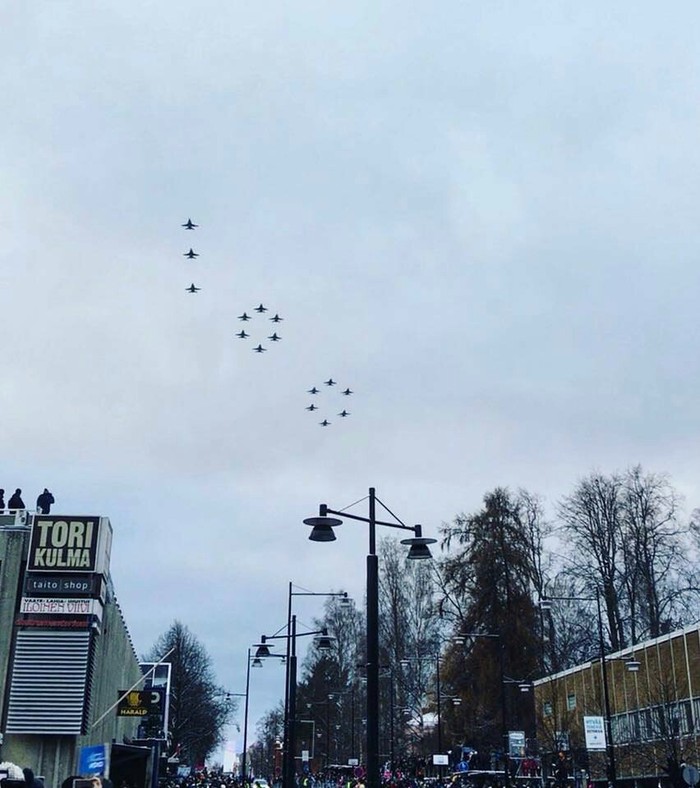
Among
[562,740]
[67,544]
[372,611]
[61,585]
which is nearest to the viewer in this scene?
[372,611]

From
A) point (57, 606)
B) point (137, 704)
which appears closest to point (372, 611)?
point (57, 606)

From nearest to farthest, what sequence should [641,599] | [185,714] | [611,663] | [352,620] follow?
[611,663] → [641,599] → [352,620] → [185,714]

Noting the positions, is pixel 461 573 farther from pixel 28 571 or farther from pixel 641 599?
pixel 28 571

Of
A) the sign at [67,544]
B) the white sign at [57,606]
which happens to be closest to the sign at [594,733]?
the white sign at [57,606]

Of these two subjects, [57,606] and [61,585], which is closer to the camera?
[57,606]

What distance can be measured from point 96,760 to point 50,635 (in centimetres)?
1160

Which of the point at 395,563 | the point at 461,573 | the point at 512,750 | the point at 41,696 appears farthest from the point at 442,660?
the point at 41,696

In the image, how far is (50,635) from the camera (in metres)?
31.4

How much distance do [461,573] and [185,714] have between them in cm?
5084

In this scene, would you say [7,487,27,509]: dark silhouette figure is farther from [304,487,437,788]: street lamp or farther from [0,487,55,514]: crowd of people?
[304,487,437,788]: street lamp

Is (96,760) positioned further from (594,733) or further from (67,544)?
(594,733)

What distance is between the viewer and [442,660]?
68312 mm

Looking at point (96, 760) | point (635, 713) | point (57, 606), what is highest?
point (57, 606)

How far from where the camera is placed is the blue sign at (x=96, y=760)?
20.4 m
